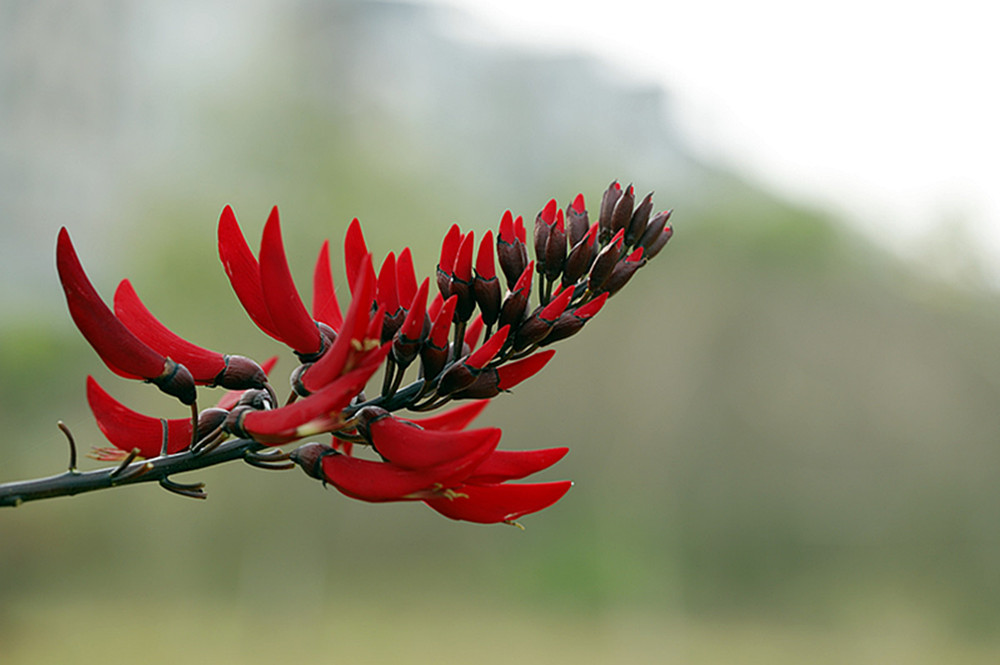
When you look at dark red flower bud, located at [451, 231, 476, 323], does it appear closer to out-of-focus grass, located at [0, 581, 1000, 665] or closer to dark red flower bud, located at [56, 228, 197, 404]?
dark red flower bud, located at [56, 228, 197, 404]

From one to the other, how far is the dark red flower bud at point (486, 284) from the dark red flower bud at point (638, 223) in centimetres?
7

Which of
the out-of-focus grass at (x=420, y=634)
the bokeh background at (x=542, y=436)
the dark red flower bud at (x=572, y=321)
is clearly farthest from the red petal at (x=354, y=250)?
the out-of-focus grass at (x=420, y=634)

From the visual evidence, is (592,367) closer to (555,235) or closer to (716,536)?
(716,536)

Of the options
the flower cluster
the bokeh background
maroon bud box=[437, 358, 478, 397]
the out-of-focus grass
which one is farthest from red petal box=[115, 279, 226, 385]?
the out-of-focus grass

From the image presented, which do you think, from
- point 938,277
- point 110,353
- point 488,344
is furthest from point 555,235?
point 938,277

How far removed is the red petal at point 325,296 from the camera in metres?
0.41

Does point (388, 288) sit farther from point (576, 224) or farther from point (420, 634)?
point (420, 634)

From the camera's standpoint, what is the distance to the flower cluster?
0.30 m

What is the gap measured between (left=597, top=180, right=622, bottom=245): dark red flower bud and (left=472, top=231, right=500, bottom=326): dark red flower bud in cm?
6

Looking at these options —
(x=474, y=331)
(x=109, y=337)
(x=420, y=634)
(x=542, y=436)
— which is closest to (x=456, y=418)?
(x=474, y=331)

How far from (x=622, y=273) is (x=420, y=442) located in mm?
115

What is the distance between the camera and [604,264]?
1.17 ft

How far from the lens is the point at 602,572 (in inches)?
153

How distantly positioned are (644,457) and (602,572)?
0.55 meters
